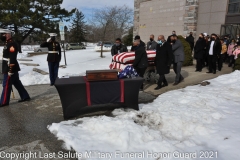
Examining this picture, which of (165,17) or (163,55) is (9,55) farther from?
(165,17)

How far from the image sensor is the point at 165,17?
15211 mm

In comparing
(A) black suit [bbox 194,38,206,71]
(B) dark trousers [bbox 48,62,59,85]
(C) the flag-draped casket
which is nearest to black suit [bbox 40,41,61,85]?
(B) dark trousers [bbox 48,62,59,85]

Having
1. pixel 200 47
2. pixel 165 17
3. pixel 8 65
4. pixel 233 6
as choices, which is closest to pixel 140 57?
pixel 8 65

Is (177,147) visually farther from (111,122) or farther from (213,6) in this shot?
(213,6)

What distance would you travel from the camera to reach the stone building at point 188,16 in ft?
38.8

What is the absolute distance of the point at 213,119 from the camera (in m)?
4.12

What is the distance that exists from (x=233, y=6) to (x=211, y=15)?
1.30 meters

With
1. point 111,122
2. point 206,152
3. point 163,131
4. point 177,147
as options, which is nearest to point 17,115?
point 111,122

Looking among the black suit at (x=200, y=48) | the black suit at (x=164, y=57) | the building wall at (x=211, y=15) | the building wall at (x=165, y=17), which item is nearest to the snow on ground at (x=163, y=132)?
the black suit at (x=164, y=57)

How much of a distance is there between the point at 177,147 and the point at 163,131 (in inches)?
21.1

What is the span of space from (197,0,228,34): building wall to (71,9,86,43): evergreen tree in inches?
1448

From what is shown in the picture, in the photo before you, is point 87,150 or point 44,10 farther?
point 44,10

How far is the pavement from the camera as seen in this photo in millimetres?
3184

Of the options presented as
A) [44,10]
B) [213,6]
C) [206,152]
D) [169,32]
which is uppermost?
[44,10]
